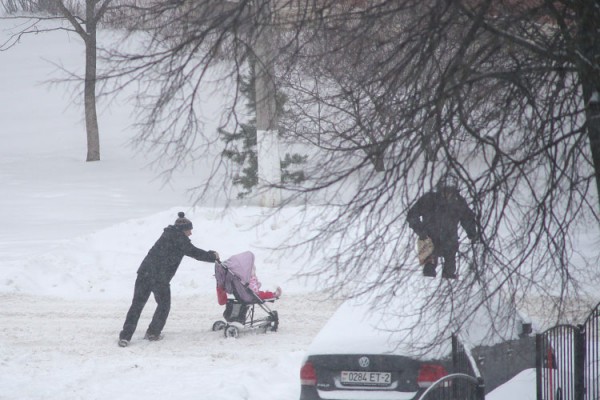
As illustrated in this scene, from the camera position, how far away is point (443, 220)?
258 inches

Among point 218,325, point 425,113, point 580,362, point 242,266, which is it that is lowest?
point 580,362

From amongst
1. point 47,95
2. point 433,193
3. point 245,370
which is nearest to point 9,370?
point 245,370

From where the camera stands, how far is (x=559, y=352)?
820cm

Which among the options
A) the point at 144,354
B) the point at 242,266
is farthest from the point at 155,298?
the point at 242,266

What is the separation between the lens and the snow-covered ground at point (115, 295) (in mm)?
10367

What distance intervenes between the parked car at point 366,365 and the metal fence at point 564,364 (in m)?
0.80

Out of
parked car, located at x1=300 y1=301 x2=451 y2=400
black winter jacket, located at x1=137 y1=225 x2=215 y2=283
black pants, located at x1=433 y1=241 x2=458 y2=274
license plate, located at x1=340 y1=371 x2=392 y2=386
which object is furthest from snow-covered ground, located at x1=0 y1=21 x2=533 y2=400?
license plate, located at x1=340 y1=371 x2=392 y2=386

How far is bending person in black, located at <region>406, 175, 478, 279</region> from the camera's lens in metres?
6.42

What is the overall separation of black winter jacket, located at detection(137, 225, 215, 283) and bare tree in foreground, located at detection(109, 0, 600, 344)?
603cm

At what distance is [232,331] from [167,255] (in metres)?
1.34

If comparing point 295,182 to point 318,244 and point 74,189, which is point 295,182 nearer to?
point 318,244

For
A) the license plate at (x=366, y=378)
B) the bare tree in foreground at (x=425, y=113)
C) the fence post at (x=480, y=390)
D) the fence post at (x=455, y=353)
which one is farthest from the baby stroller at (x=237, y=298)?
the fence post at (x=480, y=390)

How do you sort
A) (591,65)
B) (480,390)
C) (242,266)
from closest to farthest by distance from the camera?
(591,65), (480,390), (242,266)

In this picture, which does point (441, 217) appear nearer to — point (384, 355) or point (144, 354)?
point (384, 355)
